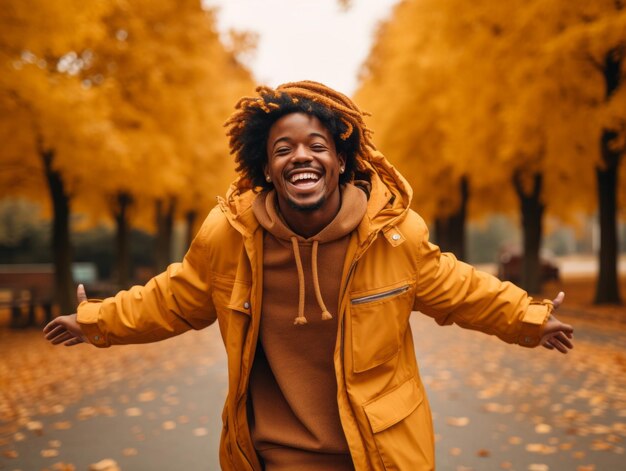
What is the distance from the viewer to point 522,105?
492 inches

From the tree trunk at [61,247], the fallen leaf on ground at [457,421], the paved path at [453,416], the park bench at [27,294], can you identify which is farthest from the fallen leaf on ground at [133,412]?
the tree trunk at [61,247]

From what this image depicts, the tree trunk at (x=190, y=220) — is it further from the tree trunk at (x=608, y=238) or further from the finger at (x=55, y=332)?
the finger at (x=55, y=332)

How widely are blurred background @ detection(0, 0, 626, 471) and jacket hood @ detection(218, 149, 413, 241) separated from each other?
2.42m

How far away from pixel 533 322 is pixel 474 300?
241 mm

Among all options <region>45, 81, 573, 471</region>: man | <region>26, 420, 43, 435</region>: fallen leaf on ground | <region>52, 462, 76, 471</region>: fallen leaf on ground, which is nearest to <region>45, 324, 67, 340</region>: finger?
<region>45, 81, 573, 471</region>: man

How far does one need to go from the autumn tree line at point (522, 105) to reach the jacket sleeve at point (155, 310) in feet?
31.2

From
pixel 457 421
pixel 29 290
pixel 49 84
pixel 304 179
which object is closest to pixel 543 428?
pixel 457 421

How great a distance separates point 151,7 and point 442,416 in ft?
35.3

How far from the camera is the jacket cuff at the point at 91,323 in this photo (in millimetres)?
2805

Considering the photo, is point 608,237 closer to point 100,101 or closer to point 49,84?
point 100,101

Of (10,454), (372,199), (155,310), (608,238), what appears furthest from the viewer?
(608,238)

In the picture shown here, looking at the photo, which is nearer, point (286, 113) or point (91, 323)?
point (286, 113)

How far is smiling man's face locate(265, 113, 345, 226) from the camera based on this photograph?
2508 millimetres

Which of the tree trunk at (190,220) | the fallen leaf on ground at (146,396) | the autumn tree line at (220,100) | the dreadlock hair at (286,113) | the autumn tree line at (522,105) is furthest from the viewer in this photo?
the tree trunk at (190,220)
